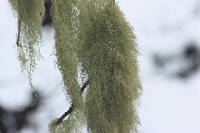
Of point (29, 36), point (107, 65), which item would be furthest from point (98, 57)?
point (29, 36)

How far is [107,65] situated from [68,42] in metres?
0.09

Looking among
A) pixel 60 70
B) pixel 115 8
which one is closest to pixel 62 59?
pixel 60 70

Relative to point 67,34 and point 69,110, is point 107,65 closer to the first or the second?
point 67,34

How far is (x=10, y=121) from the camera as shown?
5.08ft

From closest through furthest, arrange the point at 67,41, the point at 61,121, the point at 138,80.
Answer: the point at 67,41 → the point at 138,80 → the point at 61,121

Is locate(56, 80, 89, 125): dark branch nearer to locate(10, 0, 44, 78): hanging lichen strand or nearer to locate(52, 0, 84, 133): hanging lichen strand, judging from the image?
locate(52, 0, 84, 133): hanging lichen strand

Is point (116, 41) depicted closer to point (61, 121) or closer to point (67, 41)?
point (67, 41)

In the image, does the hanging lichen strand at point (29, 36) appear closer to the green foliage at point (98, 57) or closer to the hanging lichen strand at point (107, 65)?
the green foliage at point (98, 57)

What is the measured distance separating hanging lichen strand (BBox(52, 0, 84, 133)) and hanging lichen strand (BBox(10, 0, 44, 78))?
0.17 ft

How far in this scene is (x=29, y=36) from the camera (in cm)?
133

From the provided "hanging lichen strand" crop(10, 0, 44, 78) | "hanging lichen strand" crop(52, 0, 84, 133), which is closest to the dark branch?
"hanging lichen strand" crop(52, 0, 84, 133)

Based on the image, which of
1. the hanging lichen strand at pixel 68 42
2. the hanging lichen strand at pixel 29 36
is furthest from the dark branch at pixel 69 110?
the hanging lichen strand at pixel 29 36

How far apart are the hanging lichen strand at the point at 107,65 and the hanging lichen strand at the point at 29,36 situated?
4.8 inches

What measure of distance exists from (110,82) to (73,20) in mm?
140
